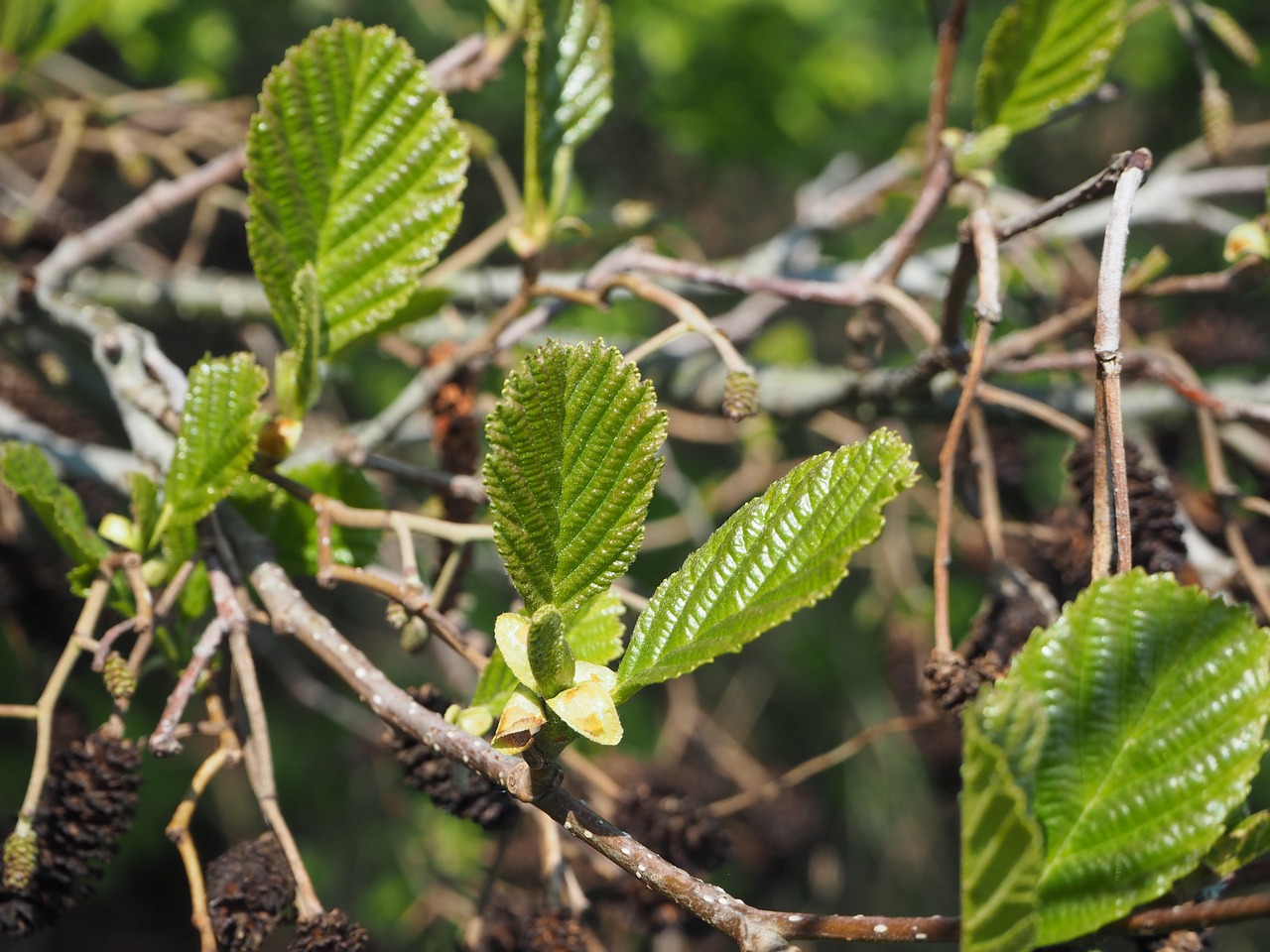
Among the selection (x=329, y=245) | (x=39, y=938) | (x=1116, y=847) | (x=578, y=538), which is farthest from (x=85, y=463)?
(x=39, y=938)

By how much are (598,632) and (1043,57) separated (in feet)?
2.64

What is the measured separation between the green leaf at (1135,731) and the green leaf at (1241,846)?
2cm

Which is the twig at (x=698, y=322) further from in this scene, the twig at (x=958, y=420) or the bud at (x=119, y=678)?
the bud at (x=119, y=678)

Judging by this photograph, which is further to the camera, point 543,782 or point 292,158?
point 292,158

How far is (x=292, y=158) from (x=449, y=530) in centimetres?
34

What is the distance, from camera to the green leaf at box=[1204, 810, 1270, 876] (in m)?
0.58

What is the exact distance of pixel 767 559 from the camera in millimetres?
614

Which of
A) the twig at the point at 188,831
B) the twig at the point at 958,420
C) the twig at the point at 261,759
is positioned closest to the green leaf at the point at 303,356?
the twig at the point at 261,759

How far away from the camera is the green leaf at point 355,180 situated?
2.84 ft

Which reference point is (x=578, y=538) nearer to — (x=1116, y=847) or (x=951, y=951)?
(x=1116, y=847)

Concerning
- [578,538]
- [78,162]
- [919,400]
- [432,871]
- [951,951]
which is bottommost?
[951,951]

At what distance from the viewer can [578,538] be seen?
0.63 meters

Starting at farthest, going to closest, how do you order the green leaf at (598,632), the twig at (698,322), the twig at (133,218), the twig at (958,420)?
1. the twig at (133,218)
2. the twig at (698,322)
3. the twig at (958,420)
4. the green leaf at (598,632)

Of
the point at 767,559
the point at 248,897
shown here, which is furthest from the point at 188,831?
the point at 767,559
